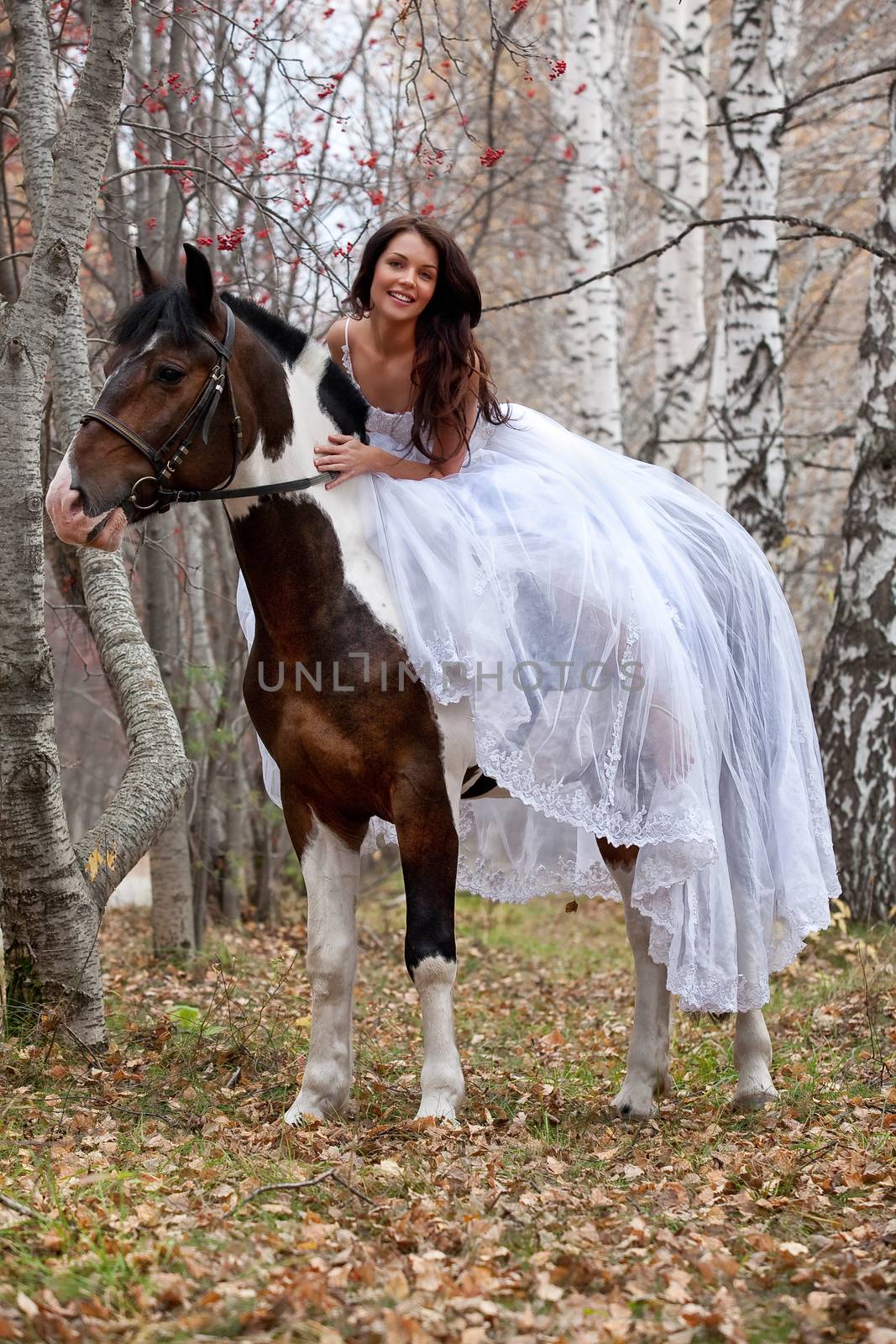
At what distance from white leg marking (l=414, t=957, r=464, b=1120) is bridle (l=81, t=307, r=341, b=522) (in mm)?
1608

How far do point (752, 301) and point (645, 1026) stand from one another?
4828 millimetres

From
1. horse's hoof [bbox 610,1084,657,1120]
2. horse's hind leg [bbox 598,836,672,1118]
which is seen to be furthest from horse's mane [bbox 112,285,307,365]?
horse's hoof [bbox 610,1084,657,1120]

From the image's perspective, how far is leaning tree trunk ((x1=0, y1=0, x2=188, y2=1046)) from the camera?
178 inches

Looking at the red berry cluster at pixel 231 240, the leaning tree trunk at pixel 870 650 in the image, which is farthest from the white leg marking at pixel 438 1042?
the leaning tree trunk at pixel 870 650

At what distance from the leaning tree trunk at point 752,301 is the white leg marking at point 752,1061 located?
150 inches

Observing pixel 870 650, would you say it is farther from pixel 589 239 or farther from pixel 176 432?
pixel 589 239

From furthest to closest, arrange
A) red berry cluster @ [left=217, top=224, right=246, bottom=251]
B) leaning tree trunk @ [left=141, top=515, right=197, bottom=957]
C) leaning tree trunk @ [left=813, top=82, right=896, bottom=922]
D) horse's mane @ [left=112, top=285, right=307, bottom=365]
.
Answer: leaning tree trunk @ [left=141, top=515, right=197, bottom=957] → leaning tree trunk @ [left=813, top=82, right=896, bottom=922] → red berry cluster @ [left=217, top=224, right=246, bottom=251] → horse's mane @ [left=112, top=285, right=307, bottom=365]

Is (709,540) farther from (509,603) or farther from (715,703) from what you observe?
(509,603)

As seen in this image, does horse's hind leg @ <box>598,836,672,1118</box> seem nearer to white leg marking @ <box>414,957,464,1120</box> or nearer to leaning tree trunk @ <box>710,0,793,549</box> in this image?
white leg marking @ <box>414,957,464,1120</box>

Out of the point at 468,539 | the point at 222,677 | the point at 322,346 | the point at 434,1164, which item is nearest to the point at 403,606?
the point at 468,539

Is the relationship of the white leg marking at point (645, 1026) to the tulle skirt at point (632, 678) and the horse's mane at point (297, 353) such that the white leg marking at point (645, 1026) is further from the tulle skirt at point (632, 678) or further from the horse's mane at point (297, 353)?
the horse's mane at point (297, 353)

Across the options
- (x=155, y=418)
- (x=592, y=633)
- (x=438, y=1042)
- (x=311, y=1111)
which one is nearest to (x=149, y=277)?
(x=155, y=418)

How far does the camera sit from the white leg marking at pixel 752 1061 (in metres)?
4.57

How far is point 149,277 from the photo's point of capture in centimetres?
395
